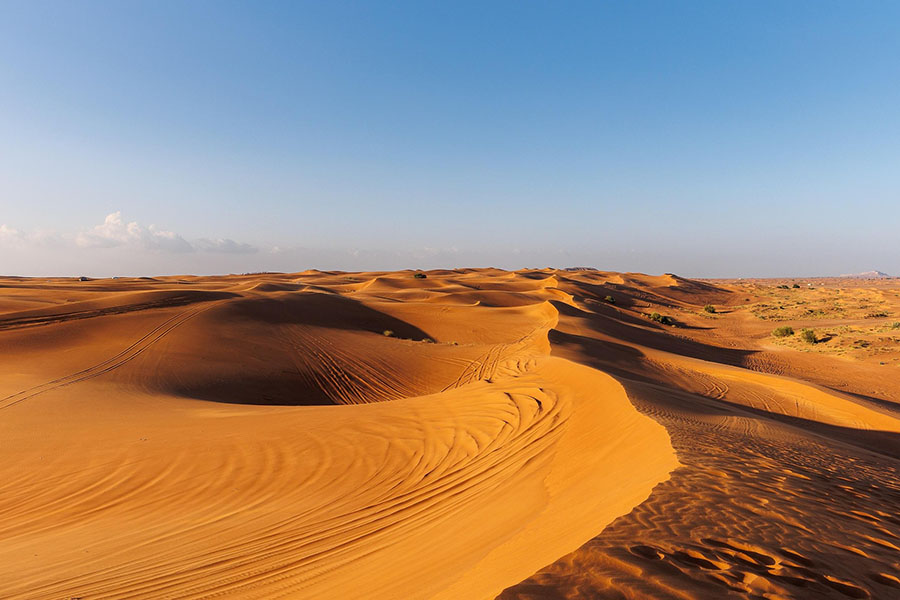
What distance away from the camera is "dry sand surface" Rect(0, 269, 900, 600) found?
114 inches

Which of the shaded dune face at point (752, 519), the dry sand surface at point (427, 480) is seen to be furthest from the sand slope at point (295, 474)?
the shaded dune face at point (752, 519)

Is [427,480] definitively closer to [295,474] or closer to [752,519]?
[295,474]

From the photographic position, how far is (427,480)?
545cm

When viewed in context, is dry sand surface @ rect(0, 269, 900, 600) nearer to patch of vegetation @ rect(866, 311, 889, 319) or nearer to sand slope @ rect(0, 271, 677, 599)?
sand slope @ rect(0, 271, 677, 599)

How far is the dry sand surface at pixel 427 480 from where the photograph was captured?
2908 millimetres

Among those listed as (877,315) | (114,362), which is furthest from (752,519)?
(877,315)

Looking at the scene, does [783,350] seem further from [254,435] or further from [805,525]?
[254,435]

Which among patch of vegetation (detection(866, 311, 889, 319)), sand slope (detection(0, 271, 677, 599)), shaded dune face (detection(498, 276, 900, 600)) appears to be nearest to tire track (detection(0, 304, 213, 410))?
sand slope (detection(0, 271, 677, 599))

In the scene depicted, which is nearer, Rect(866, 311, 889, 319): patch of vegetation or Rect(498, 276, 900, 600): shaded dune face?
Rect(498, 276, 900, 600): shaded dune face

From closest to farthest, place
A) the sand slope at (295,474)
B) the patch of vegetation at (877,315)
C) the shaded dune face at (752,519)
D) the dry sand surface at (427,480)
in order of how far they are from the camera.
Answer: the shaded dune face at (752,519) < the dry sand surface at (427,480) < the sand slope at (295,474) < the patch of vegetation at (877,315)

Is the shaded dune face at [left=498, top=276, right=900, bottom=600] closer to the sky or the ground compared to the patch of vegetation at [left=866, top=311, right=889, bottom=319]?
closer to the sky

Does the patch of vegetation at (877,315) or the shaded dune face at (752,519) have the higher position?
the shaded dune face at (752,519)

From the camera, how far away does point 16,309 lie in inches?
748

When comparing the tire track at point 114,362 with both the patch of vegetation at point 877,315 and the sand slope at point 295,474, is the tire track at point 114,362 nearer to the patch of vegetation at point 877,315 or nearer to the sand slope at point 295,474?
the sand slope at point 295,474
